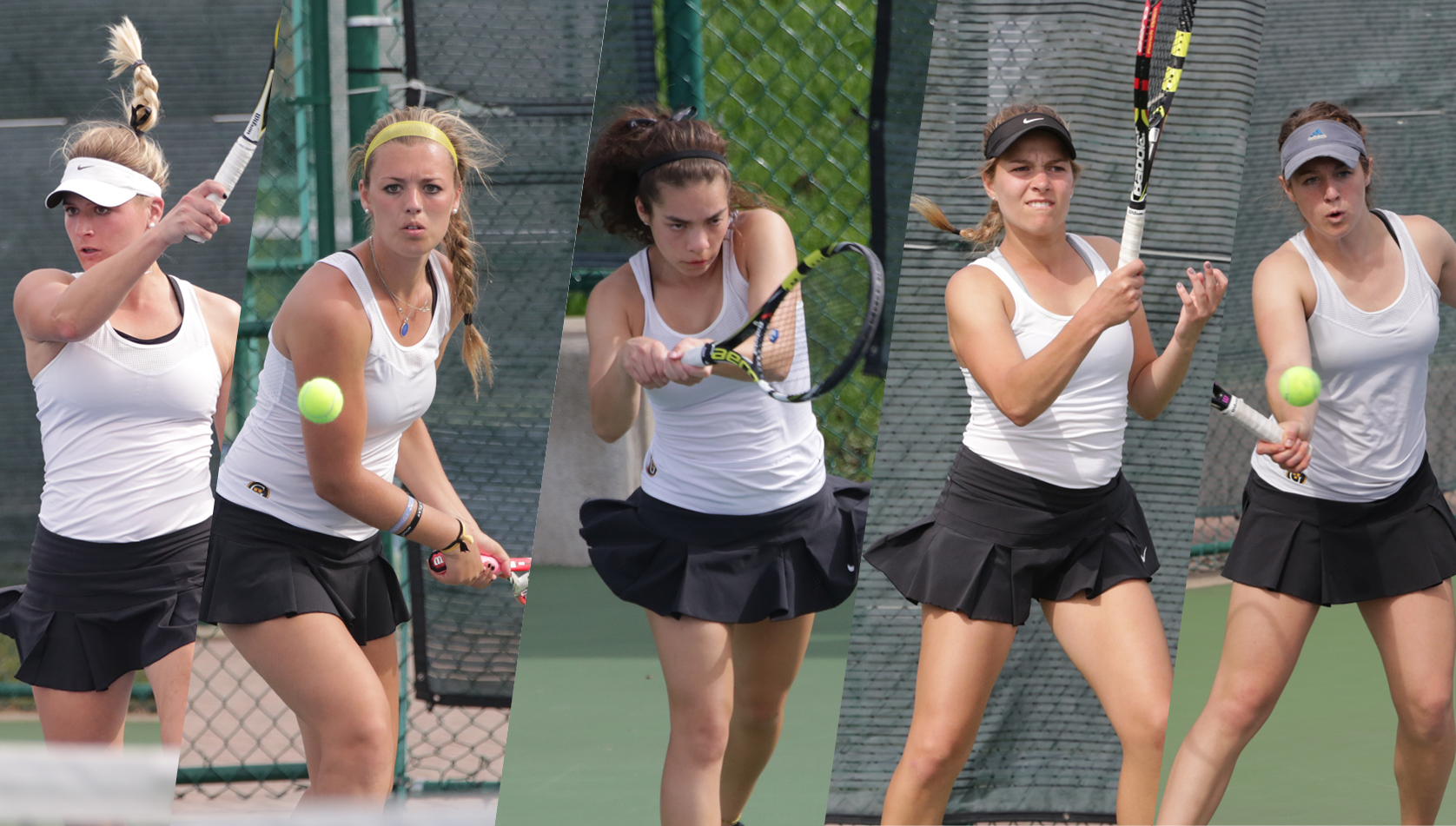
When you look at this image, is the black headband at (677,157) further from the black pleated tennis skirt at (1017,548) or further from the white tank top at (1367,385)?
the white tank top at (1367,385)

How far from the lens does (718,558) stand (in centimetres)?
205

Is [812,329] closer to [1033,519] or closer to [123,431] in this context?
[1033,519]

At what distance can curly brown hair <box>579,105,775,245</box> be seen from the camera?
195cm

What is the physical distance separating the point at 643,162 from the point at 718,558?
580 mm

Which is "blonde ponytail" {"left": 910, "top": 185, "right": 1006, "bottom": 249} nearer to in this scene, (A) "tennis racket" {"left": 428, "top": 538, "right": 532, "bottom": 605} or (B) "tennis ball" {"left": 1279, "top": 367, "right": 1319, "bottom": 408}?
(B) "tennis ball" {"left": 1279, "top": 367, "right": 1319, "bottom": 408}

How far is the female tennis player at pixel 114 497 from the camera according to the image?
A: 2.71 m

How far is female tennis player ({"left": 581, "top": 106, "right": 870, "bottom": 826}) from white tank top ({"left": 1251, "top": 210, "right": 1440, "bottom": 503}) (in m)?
0.98

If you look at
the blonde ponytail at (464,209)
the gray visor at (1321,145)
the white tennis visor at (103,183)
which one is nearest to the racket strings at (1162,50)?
the gray visor at (1321,145)

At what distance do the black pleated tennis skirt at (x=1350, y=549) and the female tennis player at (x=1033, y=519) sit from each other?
0.29 m

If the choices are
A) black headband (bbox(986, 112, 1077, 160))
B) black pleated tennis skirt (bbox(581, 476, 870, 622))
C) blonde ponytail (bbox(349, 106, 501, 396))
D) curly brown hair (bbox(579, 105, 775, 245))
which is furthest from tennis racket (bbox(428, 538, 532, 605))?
black headband (bbox(986, 112, 1077, 160))

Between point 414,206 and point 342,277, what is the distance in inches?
5.8

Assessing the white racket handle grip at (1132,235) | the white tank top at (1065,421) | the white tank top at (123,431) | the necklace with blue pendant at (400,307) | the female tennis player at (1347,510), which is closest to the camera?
the necklace with blue pendant at (400,307)

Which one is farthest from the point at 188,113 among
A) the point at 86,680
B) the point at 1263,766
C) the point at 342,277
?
the point at 1263,766

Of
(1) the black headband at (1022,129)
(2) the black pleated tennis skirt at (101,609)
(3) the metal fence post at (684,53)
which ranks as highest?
(3) the metal fence post at (684,53)
